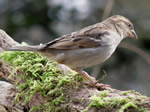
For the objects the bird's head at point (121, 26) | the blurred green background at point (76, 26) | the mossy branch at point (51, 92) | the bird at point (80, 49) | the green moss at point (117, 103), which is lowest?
the green moss at point (117, 103)

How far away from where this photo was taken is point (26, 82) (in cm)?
387

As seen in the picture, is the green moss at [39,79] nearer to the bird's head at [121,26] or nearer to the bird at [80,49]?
the bird at [80,49]

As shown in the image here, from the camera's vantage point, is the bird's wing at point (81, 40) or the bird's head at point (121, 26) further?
the bird's head at point (121, 26)

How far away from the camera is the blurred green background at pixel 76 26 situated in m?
6.57

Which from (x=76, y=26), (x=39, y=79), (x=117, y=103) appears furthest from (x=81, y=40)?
(x=76, y=26)

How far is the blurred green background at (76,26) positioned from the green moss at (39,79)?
245 centimetres

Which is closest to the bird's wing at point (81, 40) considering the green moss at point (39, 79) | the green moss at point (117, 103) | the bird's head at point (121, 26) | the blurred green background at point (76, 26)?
the green moss at point (39, 79)

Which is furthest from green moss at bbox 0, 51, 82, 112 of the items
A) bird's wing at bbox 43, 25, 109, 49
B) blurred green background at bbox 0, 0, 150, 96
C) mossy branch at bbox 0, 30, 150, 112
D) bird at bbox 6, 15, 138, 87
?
blurred green background at bbox 0, 0, 150, 96

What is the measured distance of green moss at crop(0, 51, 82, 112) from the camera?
11.6 ft

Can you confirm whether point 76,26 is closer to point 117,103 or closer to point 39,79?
point 39,79

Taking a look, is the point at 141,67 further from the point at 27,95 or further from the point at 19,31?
the point at 27,95

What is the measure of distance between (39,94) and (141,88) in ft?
12.2

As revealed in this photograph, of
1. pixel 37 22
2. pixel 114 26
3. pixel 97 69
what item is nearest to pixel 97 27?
pixel 114 26

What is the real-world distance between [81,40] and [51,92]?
1.21m
